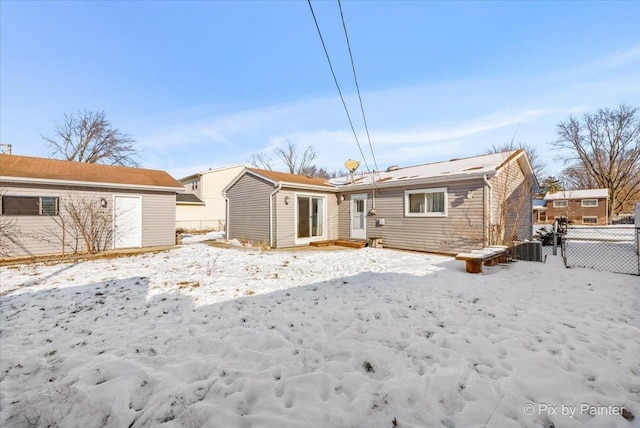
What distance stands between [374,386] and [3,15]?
487 inches

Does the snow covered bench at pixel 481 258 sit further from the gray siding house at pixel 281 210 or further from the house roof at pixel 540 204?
the house roof at pixel 540 204

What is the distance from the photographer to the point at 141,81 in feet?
38.7

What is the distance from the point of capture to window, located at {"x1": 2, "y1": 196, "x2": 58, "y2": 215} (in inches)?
343

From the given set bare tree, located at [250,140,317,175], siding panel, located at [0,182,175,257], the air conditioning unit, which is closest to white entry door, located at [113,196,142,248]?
siding panel, located at [0,182,175,257]

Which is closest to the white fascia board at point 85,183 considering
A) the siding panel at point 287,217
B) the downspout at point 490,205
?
the siding panel at point 287,217

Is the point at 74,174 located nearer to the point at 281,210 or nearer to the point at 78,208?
the point at 78,208

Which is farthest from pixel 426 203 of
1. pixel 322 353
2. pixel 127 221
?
pixel 127 221

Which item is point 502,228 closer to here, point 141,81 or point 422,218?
point 422,218

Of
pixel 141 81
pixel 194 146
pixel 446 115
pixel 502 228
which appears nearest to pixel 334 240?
pixel 502 228

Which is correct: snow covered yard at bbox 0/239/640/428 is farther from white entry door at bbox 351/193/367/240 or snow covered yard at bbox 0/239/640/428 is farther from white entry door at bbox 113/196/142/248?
white entry door at bbox 351/193/367/240

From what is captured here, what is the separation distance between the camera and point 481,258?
6395 millimetres

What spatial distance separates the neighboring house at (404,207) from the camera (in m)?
9.08

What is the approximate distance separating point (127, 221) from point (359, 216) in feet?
31.7

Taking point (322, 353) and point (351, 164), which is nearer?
point (322, 353)
